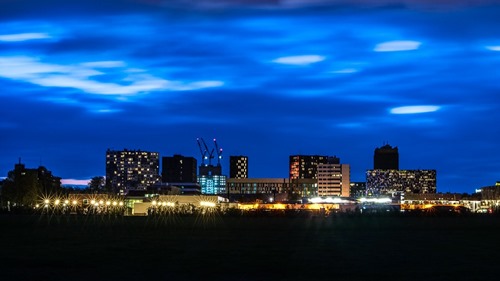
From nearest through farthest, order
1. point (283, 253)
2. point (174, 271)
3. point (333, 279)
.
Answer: point (333, 279) → point (174, 271) → point (283, 253)

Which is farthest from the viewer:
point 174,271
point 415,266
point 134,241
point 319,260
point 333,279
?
point 134,241

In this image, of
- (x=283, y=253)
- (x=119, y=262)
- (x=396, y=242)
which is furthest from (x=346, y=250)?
(x=119, y=262)

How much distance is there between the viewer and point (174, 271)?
40219mm

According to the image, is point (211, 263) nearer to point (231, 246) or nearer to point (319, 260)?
point (319, 260)

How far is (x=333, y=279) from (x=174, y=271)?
7884 mm

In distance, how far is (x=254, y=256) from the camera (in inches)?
1946

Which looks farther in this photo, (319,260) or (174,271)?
(319,260)

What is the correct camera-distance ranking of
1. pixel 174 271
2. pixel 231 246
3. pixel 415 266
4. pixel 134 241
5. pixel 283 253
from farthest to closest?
pixel 134 241
pixel 231 246
pixel 283 253
pixel 415 266
pixel 174 271

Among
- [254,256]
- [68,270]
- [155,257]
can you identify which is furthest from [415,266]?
[68,270]

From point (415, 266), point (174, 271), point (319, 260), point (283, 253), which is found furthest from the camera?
point (283, 253)

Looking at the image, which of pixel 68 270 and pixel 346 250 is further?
pixel 346 250

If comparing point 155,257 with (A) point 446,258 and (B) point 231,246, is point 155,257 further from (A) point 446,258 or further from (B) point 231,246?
(A) point 446,258

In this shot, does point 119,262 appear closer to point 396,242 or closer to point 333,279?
point 333,279

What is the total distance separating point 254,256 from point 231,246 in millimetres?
9121
